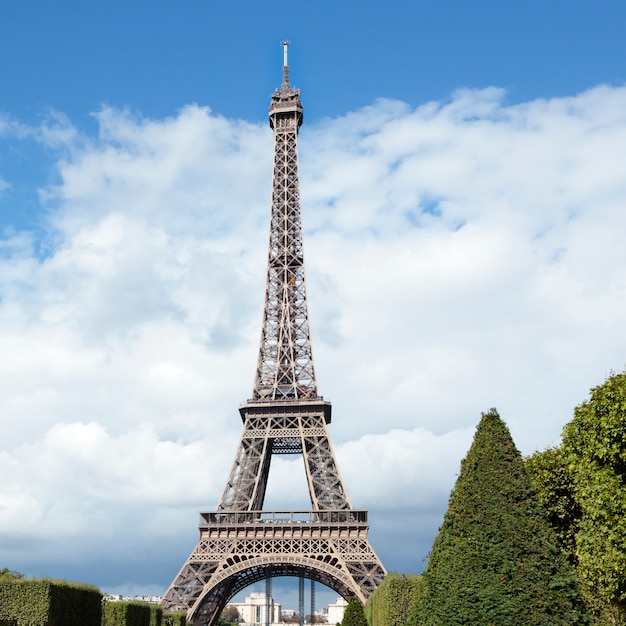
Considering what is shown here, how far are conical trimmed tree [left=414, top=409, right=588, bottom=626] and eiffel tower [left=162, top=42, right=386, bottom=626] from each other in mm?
36867

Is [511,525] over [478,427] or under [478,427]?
under

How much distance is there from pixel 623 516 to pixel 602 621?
1420 cm

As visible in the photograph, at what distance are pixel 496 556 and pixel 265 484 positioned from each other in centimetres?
4894

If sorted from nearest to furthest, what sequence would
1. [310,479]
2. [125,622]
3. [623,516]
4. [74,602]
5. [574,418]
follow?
1. [623,516]
2. [574,418]
3. [74,602]
4. [125,622]
5. [310,479]

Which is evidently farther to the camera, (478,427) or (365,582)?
(365,582)

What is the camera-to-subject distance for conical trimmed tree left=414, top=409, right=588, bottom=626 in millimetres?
18766

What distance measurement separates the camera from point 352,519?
2330 inches

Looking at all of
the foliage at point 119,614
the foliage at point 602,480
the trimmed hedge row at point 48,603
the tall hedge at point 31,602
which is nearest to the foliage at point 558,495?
the foliage at point 602,480

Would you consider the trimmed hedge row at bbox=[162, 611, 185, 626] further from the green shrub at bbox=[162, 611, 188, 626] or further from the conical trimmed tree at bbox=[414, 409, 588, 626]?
the conical trimmed tree at bbox=[414, 409, 588, 626]

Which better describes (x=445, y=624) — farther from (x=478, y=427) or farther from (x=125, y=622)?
(x=125, y=622)

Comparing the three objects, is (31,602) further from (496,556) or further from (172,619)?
(172,619)

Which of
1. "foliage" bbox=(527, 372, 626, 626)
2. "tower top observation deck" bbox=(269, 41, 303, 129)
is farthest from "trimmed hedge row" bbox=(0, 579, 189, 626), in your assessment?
"tower top observation deck" bbox=(269, 41, 303, 129)

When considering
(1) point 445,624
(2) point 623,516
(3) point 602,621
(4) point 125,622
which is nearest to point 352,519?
(4) point 125,622

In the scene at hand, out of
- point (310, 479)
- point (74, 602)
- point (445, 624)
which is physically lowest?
point (445, 624)
